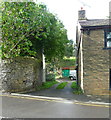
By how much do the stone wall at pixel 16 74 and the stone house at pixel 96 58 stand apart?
18.7 ft

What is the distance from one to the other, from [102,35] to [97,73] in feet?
10.7

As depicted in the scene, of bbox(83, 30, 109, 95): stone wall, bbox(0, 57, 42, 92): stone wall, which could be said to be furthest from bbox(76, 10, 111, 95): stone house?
bbox(0, 57, 42, 92): stone wall

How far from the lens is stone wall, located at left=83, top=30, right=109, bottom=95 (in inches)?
404

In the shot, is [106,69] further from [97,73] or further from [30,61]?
[30,61]

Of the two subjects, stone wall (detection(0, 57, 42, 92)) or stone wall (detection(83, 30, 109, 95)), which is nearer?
stone wall (detection(83, 30, 109, 95))

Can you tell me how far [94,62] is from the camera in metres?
10.6

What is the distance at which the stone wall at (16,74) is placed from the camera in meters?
11.4

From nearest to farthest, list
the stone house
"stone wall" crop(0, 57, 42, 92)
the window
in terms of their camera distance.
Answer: the stone house → the window → "stone wall" crop(0, 57, 42, 92)

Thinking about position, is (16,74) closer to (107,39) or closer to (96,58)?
(96,58)

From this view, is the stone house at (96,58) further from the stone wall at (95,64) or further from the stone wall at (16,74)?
the stone wall at (16,74)

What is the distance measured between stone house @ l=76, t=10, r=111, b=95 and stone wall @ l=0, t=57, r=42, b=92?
225 inches

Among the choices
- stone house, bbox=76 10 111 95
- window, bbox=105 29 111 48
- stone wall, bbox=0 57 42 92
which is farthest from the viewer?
stone wall, bbox=0 57 42 92

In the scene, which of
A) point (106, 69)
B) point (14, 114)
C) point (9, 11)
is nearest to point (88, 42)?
point (106, 69)

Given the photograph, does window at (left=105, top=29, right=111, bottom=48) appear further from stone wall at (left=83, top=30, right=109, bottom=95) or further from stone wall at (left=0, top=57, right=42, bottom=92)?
stone wall at (left=0, top=57, right=42, bottom=92)
